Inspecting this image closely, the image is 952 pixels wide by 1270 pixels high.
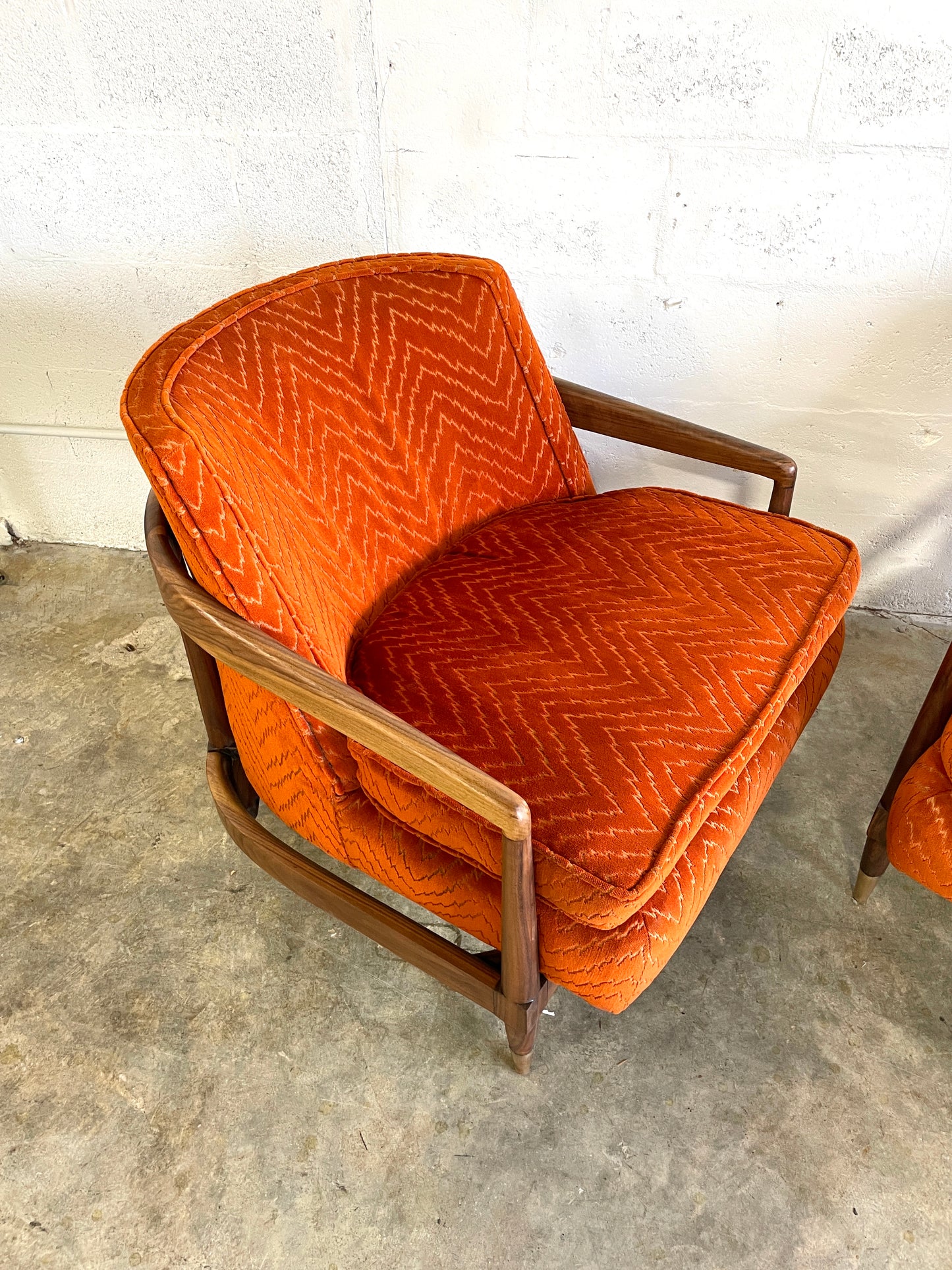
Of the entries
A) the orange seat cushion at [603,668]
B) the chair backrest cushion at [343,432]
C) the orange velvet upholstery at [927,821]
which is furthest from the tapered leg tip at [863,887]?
the chair backrest cushion at [343,432]

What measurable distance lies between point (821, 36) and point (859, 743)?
3.90ft

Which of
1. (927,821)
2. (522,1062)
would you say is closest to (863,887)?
(927,821)

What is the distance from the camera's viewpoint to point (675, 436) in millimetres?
1506

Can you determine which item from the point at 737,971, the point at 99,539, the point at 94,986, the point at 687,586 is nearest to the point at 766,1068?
the point at 737,971

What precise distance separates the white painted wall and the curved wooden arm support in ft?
3.00

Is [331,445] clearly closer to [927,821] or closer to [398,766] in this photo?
[398,766]

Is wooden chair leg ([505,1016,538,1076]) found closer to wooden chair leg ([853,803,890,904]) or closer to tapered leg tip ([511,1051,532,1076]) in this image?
tapered leg tip ([511,1051,532,1076])

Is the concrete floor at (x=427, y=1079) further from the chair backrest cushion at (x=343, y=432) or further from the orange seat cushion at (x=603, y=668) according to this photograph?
the chair backrest cushion at (x=343, y=432)

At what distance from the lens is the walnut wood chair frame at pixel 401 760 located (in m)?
0.90

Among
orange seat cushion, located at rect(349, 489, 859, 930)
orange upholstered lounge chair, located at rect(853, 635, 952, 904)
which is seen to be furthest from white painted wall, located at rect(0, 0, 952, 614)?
orange upholstered lounge chair, located at rect(853, 635, 952, 904)

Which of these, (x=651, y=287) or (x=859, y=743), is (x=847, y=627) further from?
(x=651, y=287)

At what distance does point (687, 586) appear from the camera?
1271 mm

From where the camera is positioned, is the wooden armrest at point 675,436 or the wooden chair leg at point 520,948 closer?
the wooden chair leg at point 520,948

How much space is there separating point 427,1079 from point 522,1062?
0.46 ft
